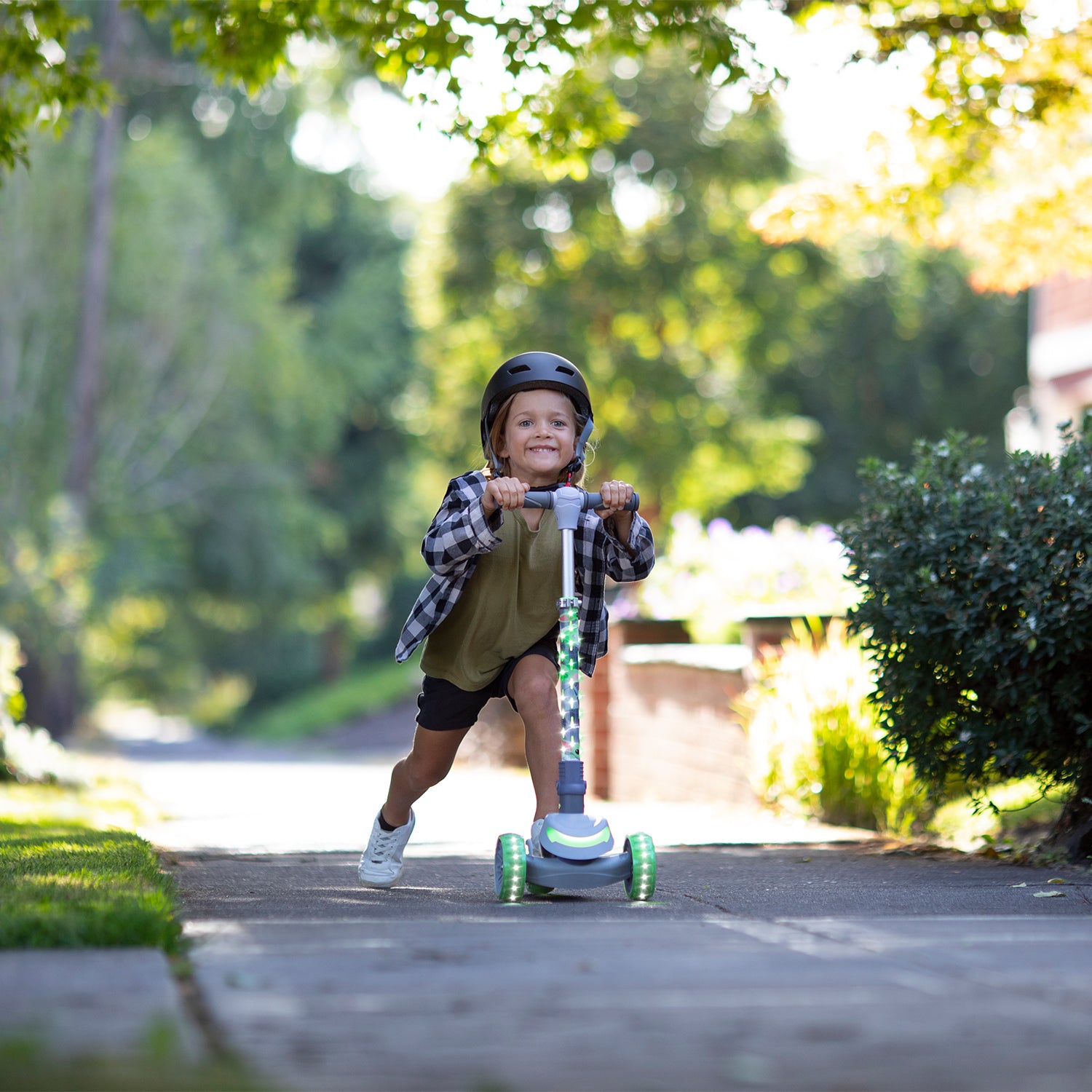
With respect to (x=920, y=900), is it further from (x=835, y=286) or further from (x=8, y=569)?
(x=835, y=286)

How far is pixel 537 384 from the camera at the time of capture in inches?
192

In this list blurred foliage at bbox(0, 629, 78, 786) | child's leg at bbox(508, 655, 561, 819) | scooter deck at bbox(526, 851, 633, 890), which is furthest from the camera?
blurred foliage at bbox(0, 629, 78, 786)

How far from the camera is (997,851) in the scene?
236 inches

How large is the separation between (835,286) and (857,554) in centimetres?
2228

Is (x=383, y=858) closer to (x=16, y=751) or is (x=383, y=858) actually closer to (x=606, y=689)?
(x=16, y=751)

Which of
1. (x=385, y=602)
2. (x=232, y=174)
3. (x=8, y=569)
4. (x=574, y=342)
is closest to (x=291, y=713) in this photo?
(x=385, y=602)

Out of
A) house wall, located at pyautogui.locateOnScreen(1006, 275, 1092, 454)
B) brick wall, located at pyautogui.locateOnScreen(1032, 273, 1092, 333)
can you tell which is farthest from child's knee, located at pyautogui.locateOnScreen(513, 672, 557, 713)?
brick wall, located at pyautogui.locateOnScreen(1032, 273, 1092, 333)

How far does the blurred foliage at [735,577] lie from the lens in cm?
1091

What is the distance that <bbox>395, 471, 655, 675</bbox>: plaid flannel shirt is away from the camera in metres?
4.65

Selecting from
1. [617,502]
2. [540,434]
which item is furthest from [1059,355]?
[617,502]

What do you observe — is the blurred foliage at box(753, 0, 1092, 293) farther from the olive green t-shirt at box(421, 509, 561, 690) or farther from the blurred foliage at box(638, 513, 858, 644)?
the olive green t-shirt at box(421, 509, 561, 690)

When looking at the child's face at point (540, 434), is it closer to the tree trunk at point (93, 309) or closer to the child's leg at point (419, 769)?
the child's leg at point (419, 769)

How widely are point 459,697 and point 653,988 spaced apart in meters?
2.04

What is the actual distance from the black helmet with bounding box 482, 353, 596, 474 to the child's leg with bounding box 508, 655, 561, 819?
0.72m
